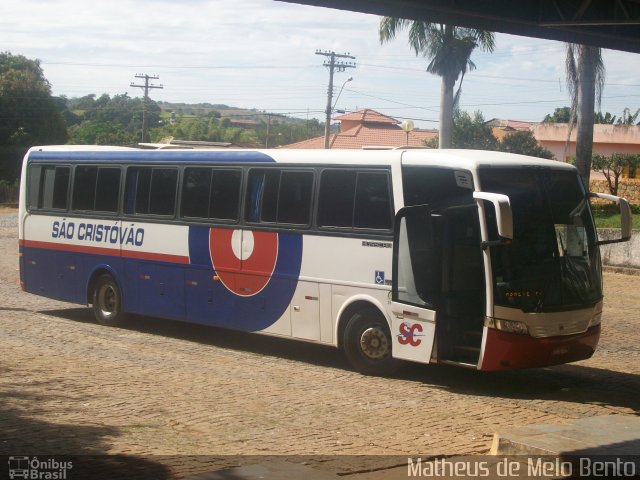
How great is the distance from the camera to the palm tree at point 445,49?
30.6 meters

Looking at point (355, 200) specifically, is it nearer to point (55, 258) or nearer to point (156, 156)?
point (156, 156)

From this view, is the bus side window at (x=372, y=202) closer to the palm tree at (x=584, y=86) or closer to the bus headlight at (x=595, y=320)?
the bus headlight at (x=595, y=320)

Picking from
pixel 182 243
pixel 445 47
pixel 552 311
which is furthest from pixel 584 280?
pixel 445 47

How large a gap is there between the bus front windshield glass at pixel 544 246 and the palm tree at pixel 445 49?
18299mm

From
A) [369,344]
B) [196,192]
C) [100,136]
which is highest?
[100,136]

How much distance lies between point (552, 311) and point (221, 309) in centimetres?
554

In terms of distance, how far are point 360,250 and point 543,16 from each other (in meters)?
4.26

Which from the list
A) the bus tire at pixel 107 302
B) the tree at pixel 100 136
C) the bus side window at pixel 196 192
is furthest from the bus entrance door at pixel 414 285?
the tree at pixel 100 136

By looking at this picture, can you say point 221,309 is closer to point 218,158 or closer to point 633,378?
point 218,158

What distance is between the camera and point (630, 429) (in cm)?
912

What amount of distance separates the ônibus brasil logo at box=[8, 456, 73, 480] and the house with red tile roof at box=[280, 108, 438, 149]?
53.2 meters

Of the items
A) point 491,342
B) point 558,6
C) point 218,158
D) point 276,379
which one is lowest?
point 276,379

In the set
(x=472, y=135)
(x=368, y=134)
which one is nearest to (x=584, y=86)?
(x=472, y=135)

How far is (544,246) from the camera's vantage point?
39.0ft
